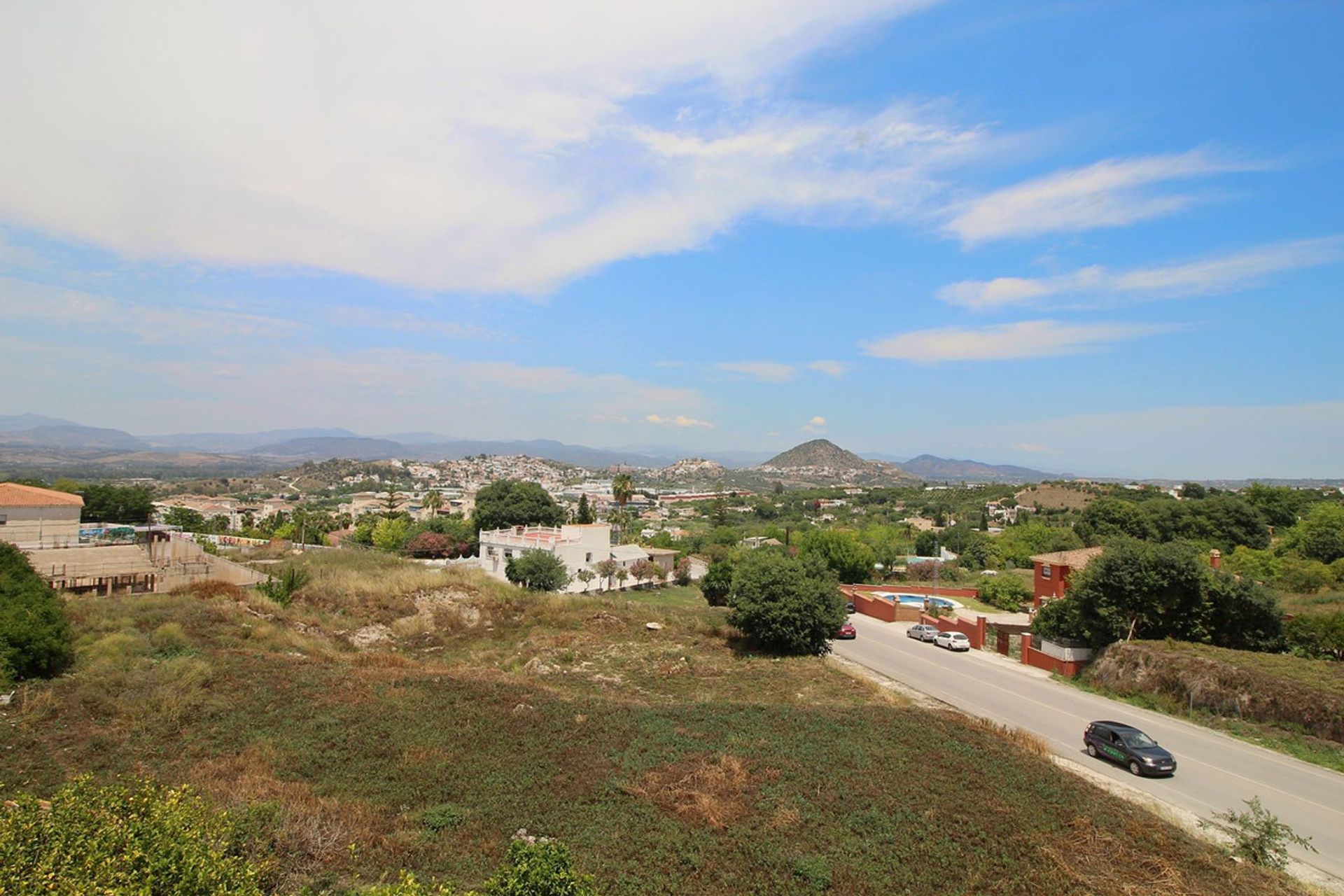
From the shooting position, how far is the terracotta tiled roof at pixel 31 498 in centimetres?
3522

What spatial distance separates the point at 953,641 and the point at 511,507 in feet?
134

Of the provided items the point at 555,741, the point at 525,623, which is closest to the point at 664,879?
the point at 555,741

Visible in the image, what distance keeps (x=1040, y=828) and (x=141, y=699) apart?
1763cm

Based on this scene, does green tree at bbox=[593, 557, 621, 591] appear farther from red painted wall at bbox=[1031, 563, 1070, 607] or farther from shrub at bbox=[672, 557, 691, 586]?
red painted wall at bbox=[1031, 563, 1070, 607]

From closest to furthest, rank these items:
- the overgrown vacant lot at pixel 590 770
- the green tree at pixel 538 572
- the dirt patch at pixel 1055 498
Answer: the overgrown vacant lot at pixel 590 770
the green tree at pixel 538 572
the dirt patch at pixel 1055 498

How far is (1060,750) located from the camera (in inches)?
640

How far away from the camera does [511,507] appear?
59.5m

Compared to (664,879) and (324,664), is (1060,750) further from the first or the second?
(324,664)

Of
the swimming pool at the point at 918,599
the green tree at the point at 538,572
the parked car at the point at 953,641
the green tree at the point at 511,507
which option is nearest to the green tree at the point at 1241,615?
the parked car at the point at 953,641

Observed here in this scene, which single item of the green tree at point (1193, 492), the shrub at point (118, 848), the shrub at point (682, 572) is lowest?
the shrub at point (682, 572)

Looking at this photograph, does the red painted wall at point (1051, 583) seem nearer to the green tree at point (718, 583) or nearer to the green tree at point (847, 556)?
the green tree at point (847, 556)

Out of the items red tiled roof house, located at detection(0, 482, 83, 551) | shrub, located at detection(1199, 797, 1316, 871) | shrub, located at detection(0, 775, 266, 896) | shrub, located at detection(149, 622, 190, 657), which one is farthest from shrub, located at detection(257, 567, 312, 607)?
shrub, located at detection(1199, 797, 1316, 871)

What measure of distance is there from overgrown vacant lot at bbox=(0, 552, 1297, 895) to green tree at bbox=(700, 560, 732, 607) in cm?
1972

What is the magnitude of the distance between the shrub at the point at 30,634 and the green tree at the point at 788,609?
65.2ft
